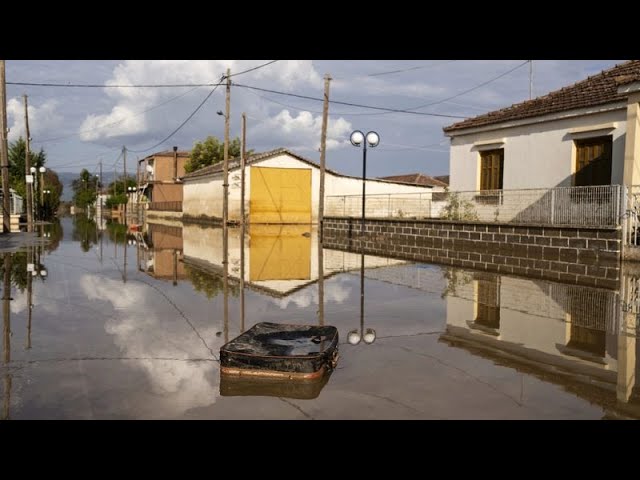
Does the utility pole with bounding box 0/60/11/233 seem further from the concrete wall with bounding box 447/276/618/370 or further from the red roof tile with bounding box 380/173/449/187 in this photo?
the red roof tile with bounding box 380/173/449/187

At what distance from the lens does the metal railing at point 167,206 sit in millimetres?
51406

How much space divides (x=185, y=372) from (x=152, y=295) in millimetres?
4742

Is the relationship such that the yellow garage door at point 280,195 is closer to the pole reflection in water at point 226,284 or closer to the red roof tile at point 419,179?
the pole reflection in water at point 226,284

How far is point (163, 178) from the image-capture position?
71625 millimetres

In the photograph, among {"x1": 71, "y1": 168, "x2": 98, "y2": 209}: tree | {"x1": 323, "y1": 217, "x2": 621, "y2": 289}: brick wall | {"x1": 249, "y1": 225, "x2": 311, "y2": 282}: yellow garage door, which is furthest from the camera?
{"x1": 71, "y1": 168, "x2": 98, "y2": 209}: tree

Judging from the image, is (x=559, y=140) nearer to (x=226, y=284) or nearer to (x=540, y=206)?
(x=540, y=206)

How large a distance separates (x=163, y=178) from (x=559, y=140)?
59.6 m

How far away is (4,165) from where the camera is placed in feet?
78.4

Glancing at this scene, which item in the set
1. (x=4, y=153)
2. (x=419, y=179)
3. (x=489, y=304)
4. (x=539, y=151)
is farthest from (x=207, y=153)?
(x=489, y=304)

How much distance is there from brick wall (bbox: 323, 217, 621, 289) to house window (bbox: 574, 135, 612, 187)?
3488 mm

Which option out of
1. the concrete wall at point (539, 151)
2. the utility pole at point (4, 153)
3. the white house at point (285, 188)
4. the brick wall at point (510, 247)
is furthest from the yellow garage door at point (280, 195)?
the concrete wall at point (539, 151)

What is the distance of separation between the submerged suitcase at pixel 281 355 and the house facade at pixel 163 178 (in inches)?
1950

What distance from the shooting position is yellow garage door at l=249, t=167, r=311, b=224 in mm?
36469

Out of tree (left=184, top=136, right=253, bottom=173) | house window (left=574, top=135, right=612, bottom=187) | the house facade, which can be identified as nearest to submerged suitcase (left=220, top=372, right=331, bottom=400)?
house window (left=574, top=135, right=612, bottom=187)
